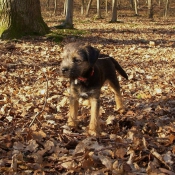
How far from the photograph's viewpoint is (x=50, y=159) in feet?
12.5

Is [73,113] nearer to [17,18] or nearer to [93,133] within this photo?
[93,133]

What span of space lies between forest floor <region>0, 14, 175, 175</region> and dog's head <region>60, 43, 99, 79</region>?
0.40 meters

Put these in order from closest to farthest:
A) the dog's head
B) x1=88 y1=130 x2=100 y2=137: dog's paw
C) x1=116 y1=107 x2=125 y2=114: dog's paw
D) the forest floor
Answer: the forest floor, x1=88 y1=130 x2=100 y2=137: dog's paw, the dog's head, x1=116 y1=107 x2=125 y2=114: dog's paw

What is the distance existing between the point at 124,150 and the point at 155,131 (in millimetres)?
1212

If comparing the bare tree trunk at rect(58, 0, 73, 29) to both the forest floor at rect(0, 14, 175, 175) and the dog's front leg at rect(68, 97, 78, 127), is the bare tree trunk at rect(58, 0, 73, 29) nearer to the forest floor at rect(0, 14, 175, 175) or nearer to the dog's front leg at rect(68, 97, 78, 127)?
the forest floor at rect(0, 14, 175, 175)

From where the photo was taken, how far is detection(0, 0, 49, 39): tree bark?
12.5 m

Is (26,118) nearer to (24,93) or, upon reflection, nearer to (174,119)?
(24,93)

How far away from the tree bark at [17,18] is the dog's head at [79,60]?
7.84 meters

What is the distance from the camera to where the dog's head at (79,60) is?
16.0 ft

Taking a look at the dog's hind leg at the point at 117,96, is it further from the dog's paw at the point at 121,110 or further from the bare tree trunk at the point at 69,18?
the bare tree trunk at the point at 69,18

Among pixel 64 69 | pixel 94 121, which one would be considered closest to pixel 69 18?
pixel 64 69

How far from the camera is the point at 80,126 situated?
5340mm

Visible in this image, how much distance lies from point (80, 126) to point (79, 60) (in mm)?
1129

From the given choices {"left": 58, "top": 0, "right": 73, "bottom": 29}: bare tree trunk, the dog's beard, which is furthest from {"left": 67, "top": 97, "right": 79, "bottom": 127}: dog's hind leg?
{"left": 58, "top": 0, "right": 73, "bottom": 29}: bare tree trunk
